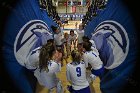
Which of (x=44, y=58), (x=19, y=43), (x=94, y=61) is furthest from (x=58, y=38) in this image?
(x=44, y=58)

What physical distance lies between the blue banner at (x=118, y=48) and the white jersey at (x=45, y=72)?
123 cm

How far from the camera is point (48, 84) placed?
16.4ft

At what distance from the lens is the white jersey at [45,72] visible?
477cm

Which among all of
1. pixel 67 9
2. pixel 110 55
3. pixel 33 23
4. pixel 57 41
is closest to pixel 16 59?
pixel 33 23

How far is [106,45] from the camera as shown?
6250mm

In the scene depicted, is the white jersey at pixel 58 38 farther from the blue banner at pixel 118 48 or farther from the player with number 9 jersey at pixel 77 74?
the player with number 9 jersey at pixel 77 74

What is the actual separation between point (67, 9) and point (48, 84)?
22.4 metres

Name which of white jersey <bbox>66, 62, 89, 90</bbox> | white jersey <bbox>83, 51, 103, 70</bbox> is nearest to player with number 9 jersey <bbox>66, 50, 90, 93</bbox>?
white jersey <bbox>66, 62, 89, 90</bbox>

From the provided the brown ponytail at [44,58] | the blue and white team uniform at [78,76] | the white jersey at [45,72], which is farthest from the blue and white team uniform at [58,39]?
the blue and white team uniform at [78,76]

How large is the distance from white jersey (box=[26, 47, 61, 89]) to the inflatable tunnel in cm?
19

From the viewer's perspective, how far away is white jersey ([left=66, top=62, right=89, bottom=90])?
4.57 metres

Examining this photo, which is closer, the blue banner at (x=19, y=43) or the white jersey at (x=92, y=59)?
the blue banner at (x=19, y=43)

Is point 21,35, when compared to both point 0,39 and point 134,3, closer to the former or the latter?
point 0,39

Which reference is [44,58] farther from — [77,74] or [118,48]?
[118,48]
